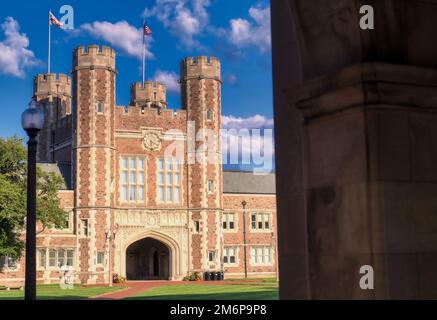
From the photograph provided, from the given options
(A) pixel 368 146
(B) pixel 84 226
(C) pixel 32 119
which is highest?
(C) pixel 32 119

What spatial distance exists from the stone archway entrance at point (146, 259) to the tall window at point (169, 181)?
156 inches

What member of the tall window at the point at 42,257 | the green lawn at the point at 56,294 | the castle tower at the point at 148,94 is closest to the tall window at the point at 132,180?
the tall window at the point at 42,257

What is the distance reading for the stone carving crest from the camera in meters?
49.8

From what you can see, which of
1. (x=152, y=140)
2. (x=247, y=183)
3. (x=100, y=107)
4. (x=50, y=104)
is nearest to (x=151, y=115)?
(x=152, y=140)

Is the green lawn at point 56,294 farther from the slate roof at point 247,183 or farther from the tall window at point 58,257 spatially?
the slate roof at point 247,183

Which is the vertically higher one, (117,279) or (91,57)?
(91,57)

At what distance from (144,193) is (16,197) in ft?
42.3

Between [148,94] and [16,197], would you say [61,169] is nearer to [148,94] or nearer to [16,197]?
[16,197]

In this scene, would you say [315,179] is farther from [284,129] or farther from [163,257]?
[163,257]

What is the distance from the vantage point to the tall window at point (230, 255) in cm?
5269

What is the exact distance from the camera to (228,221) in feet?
176

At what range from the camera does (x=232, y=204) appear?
53750 mm
